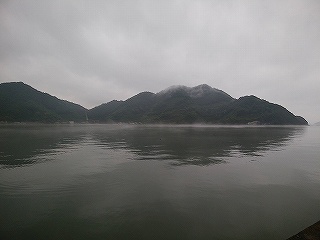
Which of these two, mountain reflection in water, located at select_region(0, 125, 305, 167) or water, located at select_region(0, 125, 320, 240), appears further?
mountain reflection in water, located at select_region(0, 125, 305, 167)

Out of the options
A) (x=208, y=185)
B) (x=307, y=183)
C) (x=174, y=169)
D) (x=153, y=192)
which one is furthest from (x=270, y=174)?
(x=153, y=192)

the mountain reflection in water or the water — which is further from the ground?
the mountain reflection in water

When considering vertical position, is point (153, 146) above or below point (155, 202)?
above

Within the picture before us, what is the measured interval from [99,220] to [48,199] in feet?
19.4

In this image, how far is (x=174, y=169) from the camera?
22.2 m

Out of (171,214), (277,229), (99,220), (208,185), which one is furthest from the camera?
(208,185)

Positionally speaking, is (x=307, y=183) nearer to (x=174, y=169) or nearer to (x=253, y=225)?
(x=253, y=225)

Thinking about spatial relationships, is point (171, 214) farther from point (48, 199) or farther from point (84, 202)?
point (48, 199)

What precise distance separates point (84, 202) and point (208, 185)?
11.3m

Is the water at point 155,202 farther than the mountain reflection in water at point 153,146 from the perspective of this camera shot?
No

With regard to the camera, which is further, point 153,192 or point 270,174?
point 270,174

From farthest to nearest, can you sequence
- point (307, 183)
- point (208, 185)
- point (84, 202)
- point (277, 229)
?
point (307, 183), point (208, 185), point (84, 202), point (277, 229)

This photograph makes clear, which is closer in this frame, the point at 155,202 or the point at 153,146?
the point at 155,202

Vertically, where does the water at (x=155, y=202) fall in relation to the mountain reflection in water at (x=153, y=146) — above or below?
below
